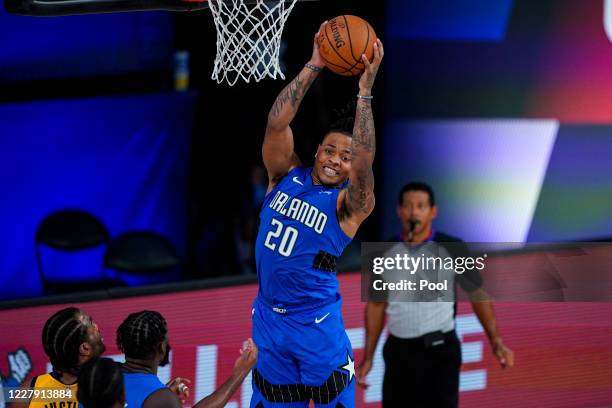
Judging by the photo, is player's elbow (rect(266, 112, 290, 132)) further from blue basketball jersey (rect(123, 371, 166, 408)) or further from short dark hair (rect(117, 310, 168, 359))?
blue basketball jersey (rect(123, 371, 166, 408))

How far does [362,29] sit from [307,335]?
153cm

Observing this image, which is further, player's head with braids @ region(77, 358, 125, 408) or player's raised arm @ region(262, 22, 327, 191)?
player's raised arm @ region(262, 22, 327, 191)

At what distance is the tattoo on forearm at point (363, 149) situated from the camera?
5.23 m

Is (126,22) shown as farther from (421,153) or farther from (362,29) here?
(362,29)

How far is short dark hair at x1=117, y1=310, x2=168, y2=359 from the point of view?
480 cm

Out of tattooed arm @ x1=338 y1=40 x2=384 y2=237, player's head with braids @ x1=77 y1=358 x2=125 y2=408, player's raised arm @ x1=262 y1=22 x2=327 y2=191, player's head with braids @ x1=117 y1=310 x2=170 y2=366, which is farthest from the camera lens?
player's raised arm @ x1=262 y1=22 x2=327 y2=191

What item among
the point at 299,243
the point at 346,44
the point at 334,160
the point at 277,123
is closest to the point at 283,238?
the point at 299,243

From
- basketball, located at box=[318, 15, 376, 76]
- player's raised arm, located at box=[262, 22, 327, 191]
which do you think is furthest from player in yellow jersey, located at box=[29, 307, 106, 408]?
basketball, located at box=[318, 15, 376, 76]

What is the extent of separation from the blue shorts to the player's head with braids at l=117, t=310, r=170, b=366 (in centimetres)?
90

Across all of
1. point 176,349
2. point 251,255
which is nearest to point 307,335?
point 176,349

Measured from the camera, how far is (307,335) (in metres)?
5.61

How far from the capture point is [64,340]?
4832mm

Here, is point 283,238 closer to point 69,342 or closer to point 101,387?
point 69,342

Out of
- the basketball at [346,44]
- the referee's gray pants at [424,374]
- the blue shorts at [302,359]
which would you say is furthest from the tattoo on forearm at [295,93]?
the referee's gray pants at [424,374]
